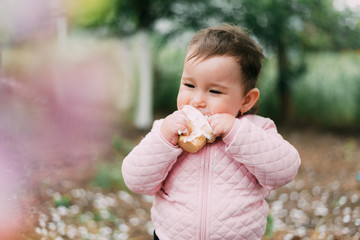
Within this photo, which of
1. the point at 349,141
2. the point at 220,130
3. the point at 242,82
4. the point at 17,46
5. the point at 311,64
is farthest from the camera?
the point at 311,64

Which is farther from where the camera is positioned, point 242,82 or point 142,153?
point 242,82

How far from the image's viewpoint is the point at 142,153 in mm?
1588

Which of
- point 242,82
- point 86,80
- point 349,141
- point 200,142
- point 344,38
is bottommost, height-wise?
point 349,141

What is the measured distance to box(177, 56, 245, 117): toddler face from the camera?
5.32 feet

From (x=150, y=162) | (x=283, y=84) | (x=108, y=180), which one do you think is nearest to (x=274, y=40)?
(x=283, y=84)

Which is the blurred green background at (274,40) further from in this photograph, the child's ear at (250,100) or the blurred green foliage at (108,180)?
the child's ear at (250,100)

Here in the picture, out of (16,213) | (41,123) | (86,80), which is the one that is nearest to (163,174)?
(16,213)

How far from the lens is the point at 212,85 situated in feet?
5.37

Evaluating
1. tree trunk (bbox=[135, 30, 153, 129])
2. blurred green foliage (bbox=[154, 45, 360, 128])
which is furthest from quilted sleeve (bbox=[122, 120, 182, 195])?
blurred green foliage (bbox=[154, 45, 360, 128])

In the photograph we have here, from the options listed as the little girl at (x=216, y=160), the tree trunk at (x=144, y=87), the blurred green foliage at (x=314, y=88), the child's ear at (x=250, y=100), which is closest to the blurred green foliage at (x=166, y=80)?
the blurred green foliage at (x=314, y=88)

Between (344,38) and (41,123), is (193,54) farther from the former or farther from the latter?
(344,38)

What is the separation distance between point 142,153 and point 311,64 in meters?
5.23

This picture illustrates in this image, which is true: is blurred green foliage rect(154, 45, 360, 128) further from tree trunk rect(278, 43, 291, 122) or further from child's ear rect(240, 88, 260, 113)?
child's ear rect(240, 88, 260, 113)

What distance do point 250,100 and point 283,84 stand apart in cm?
470
